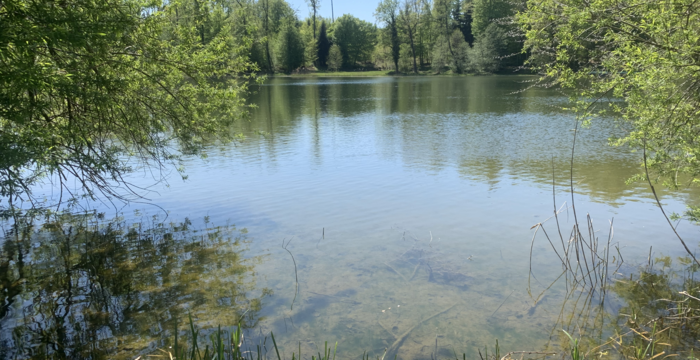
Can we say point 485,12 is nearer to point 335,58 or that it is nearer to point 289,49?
point 335,58

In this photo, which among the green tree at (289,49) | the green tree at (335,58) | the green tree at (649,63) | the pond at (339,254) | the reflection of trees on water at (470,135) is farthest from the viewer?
the green tree at (335,58)

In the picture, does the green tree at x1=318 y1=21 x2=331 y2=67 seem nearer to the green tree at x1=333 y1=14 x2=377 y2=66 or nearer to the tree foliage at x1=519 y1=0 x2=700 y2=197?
the green tree at x1=333 y1=14 x2=377 y2=66

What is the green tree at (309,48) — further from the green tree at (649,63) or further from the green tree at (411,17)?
the green tree at (649,63)

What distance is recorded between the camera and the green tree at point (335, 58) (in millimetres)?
83500

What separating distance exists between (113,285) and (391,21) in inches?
3289

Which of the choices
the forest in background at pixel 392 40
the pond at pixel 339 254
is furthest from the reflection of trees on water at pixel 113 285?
the forest in background at pixel 392 40

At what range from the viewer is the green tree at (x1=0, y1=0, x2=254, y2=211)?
552 cm

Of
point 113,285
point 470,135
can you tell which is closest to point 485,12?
point 470,135

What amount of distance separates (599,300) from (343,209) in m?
5.66

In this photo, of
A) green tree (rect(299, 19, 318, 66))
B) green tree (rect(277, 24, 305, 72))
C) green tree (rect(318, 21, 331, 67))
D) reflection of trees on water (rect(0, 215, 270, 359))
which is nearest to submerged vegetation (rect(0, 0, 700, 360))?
reflection of trees on water (rect(0, 215, 270, 359))

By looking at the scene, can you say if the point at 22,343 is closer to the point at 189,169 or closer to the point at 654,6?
the point at 654,6

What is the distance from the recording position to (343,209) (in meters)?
10.7

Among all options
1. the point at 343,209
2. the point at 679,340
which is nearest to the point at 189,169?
the point at 343,209

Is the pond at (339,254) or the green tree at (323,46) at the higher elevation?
the green tree at (323,46)
